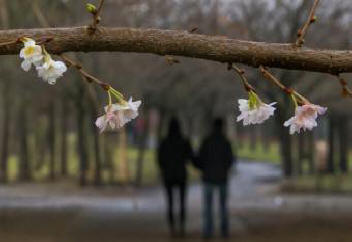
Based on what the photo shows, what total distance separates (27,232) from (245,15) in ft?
27.5

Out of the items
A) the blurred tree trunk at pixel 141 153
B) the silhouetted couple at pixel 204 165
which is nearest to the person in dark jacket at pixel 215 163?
the silhouetted couple at pixel 204 165

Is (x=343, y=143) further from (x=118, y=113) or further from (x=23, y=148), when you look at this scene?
(x=118, y=113)

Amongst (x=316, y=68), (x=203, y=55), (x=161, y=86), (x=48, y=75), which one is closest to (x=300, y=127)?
(x=316, y=68)

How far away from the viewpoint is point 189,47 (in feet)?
9.18

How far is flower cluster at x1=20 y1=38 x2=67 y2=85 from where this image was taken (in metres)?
2.64

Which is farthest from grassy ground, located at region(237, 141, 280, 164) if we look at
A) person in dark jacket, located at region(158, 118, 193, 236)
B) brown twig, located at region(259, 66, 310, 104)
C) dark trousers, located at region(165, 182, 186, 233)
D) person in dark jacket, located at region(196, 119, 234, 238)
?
brown twig, located at region(259, 66, 310, 104)

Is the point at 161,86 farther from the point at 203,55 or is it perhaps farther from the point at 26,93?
the point at 203,55

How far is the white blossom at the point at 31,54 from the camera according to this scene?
2.63m

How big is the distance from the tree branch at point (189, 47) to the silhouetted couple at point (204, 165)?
9.21 m

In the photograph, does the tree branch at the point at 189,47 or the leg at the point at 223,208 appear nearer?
the tree branch at the point at 189,47

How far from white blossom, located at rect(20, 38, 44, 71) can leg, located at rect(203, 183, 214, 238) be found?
9526 millimetres

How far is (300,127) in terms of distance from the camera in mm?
2729

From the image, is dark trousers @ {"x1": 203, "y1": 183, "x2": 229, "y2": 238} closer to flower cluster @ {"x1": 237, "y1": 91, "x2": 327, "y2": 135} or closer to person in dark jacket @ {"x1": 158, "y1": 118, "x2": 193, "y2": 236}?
person in dark jacket @ {"x1": 158, "y1": 118, "x2": 193, "y2": 236}

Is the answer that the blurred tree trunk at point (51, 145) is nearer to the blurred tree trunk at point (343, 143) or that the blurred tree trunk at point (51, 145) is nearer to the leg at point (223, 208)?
the blurred tree trunk at point (343, 143)
